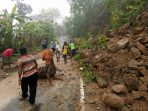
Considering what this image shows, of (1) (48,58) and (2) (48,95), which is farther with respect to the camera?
(1) (48,58)

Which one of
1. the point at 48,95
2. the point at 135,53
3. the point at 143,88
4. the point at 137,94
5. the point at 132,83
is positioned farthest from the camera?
the point at 135,53

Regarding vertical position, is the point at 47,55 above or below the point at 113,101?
above

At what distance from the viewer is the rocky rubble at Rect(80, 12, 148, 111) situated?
902 cm

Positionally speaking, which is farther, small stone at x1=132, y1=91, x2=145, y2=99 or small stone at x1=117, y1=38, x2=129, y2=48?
small stone at x1=117, y1=38, x2=129, y2=48

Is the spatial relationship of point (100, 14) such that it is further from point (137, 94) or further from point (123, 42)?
point (137, 94)

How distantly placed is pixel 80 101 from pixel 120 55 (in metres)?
4.61

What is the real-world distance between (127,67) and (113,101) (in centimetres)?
316

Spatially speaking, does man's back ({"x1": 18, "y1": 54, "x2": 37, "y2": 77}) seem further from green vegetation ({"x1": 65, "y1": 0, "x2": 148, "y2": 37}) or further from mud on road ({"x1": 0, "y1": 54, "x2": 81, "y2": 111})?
green vegetation ({"x1": 65, "y1": 0, "x2": 148, "y2": 37})

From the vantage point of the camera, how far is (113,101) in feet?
28.1

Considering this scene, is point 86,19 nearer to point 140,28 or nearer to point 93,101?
point 140,28

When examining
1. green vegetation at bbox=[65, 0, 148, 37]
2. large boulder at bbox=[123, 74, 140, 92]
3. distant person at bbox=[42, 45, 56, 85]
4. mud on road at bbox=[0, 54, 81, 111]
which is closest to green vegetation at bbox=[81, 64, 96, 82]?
mud on road at bbox=[0, 54, 81, 111]

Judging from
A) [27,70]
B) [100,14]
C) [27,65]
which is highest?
[100,14]

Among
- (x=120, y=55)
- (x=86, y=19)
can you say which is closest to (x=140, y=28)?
(x=120, y=55)

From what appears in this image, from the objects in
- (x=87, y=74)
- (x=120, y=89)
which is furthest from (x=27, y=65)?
(x=87, y=74)
